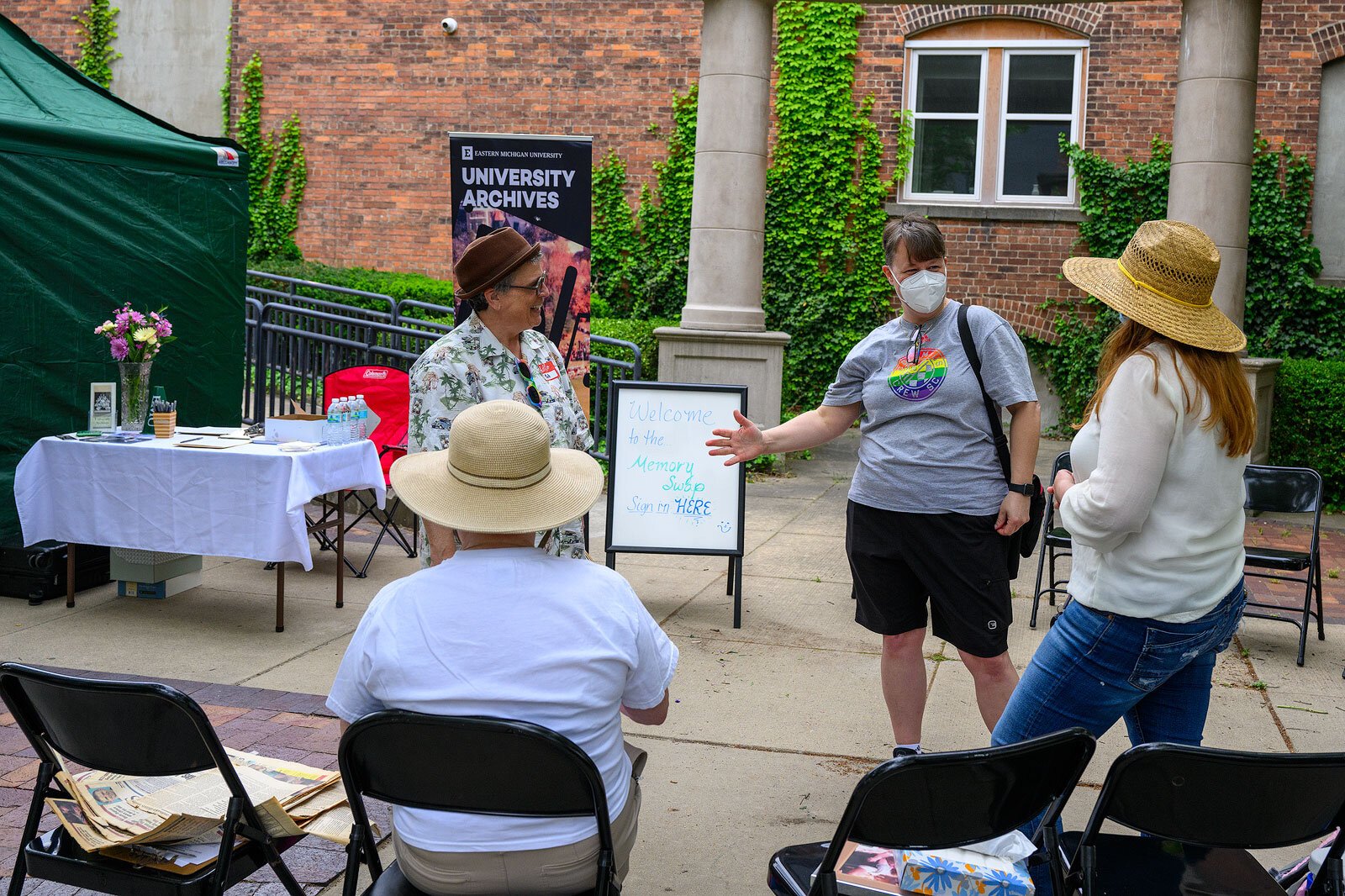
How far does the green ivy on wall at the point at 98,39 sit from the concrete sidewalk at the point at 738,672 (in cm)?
1117

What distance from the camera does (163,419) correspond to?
645 centimetres

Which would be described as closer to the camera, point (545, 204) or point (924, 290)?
point (924, 290)

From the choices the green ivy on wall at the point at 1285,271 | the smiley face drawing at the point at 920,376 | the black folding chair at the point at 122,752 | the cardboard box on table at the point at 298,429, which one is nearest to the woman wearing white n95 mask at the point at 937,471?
the smiley face drawing at the point at 920,376

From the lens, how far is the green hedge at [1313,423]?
1034 cm

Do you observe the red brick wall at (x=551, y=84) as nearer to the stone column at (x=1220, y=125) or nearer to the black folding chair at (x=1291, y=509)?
the stone column at (x=1220, y=125)

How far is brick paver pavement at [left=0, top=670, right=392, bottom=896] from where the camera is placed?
3436mm

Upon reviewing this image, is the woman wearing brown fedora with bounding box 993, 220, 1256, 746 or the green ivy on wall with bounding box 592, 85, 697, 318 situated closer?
the woman wearing brown fedora with bounding box 993, 220, 1256, 746

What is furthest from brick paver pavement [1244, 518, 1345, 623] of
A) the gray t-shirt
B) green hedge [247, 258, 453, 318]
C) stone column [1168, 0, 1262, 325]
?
green hedge [247, 258, 453, 318]

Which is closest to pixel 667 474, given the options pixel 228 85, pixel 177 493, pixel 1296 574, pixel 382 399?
pixel 382 399

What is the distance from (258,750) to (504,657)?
231 centimetres

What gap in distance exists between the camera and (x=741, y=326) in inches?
411

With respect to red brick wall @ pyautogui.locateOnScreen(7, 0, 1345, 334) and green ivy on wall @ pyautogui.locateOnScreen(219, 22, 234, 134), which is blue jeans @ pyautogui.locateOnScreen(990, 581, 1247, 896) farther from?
green ivy on wall @ pyautogui.locateOnScreen(219, 22, 234, 134)

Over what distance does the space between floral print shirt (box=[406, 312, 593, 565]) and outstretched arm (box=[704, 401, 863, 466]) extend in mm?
484

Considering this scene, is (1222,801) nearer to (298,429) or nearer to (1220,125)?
(298,429)
